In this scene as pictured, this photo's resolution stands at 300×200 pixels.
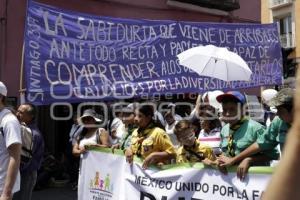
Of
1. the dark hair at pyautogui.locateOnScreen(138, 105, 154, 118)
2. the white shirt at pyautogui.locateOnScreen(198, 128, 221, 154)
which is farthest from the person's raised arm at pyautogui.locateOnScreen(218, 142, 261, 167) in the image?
the white shirt at pyautogui.locateOnScreen(198, 128, 221, 154)

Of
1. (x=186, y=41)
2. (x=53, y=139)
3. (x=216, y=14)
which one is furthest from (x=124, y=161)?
(x=216, y=14)

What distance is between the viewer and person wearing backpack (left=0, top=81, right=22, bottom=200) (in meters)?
3.83

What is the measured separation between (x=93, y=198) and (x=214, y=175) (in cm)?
197

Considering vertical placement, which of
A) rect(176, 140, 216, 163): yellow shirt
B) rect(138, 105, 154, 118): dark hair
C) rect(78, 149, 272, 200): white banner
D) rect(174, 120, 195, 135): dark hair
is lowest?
rect(78, 149, 272, 200): white banner

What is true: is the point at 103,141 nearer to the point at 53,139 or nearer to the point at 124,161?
the point at 124,161

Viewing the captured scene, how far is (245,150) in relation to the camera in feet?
13.5

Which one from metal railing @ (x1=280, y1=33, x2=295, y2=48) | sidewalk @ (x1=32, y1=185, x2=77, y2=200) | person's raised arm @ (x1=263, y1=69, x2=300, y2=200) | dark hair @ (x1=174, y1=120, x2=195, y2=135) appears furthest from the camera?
metal railing @ (x1=280, y1=33, x2=295, y2=48)

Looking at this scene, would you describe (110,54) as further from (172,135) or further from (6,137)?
(6,137)

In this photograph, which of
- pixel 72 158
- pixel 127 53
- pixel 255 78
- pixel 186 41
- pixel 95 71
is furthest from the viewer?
pixel 72 158

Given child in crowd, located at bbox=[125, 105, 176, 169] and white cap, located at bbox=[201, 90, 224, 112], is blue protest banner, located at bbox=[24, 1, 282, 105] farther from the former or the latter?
child in crowd, located at bbox=[125, 105, 176, 169]

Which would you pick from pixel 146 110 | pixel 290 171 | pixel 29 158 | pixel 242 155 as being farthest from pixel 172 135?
pixel 290 171

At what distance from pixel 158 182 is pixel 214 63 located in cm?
358

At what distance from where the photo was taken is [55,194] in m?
9.30

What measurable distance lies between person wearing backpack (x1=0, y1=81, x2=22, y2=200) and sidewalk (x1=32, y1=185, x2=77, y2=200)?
5003 mm
